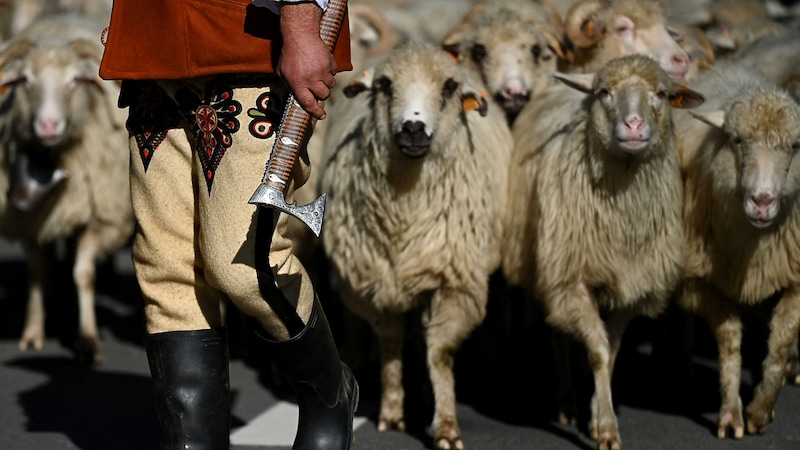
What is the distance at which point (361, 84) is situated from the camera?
5.86 metres

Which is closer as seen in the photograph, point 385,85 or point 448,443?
point 448,443

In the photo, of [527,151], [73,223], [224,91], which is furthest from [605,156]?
[73,223]

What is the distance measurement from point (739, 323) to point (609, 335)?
60cm

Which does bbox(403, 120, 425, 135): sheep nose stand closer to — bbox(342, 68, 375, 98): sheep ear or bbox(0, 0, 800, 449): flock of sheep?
bbox(0, 0, 800, 449): flock of sheep

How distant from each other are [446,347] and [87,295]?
2599 millimetres

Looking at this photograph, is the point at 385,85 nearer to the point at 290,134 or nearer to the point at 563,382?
the point at 563,382

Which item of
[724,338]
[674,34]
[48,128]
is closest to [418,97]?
[724,338]

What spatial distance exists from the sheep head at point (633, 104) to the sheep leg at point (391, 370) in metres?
1.24

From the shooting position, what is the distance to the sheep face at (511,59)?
21.9 feet

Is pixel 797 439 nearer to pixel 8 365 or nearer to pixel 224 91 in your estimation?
pixel 224 91

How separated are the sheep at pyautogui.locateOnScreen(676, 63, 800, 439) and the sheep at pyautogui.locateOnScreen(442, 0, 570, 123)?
3.87 feet

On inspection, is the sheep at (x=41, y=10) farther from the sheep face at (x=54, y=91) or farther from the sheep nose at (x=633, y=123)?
the sheep nose at (x=633, y=123)

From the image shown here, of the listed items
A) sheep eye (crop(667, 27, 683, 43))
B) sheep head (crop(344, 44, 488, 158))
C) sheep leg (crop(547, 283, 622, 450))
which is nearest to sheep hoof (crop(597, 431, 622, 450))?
sheep leg (crop(547, 283, 622, 450))

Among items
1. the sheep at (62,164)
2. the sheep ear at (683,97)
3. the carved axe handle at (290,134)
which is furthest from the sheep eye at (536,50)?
the carved axe handle at (290,134)
